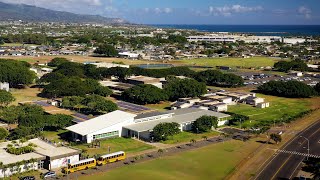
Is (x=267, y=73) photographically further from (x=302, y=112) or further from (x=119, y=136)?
(x=119, y=136)

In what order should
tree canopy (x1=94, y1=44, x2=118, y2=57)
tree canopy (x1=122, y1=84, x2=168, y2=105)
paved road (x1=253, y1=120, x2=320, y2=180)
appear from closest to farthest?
paved road (x1=253, y1=120, x2=320, y2=180)
tree canopy (x1=122, y1=84, x2=168, y2=105)
tree canopy (x1=94, y1=44, x2=118, y2=57)

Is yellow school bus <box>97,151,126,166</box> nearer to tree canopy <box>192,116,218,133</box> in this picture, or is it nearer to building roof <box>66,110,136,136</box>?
building roof <box>66,110,136,136</box>

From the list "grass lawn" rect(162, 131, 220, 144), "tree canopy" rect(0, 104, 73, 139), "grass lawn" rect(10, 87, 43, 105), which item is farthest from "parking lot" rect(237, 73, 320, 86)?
"tree canopy" rect(0, 104, 73, 139)

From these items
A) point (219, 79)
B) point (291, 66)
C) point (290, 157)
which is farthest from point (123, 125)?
point (291, 66)

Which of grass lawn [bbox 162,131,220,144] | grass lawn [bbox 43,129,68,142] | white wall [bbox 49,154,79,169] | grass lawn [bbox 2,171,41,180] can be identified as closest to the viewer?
grass lawn [bbox 2,171,41,180]

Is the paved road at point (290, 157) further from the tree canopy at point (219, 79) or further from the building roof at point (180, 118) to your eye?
the tree canopy at point (219, 79)

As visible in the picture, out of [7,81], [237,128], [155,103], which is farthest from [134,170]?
[7,81]
